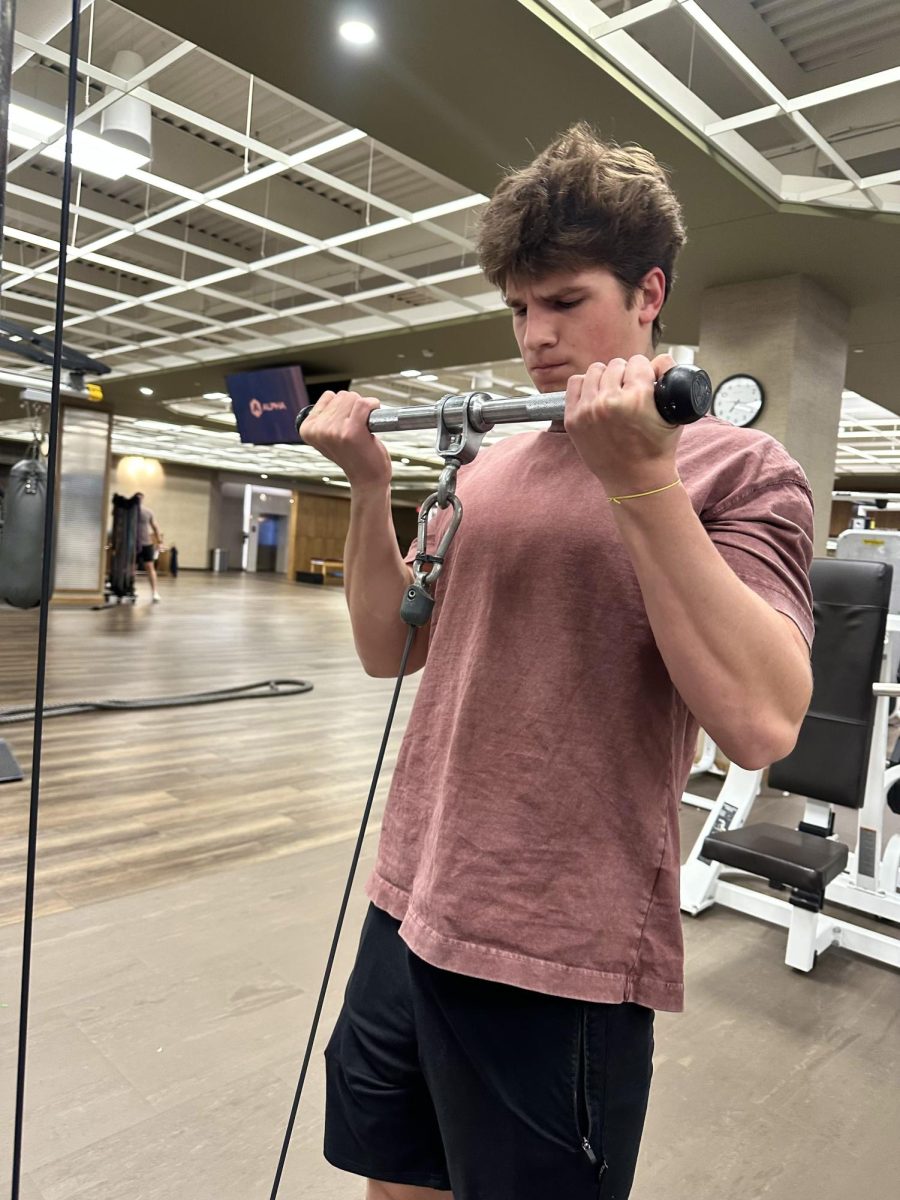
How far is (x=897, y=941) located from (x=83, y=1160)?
88.5 inches

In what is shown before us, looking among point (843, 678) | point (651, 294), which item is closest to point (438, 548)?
point (651, 294)

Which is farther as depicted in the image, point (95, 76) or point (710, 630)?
point (95, 76)

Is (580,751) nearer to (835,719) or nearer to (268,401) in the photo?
(835,719)

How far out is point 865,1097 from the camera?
178 centimetres

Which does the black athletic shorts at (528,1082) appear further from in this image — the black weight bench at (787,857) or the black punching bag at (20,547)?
the black punching bag at (20,547)

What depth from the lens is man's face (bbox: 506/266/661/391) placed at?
0.70 meters

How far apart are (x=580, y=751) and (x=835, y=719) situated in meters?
2.22

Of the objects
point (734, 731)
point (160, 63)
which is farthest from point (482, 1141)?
point (160, 63)

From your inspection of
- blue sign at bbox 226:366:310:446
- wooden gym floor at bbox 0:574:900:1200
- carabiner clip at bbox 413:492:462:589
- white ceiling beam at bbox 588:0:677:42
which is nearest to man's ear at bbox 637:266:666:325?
carabiner clip at bbox 413:492:462:589

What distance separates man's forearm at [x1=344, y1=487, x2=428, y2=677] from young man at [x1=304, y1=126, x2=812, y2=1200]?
0.42 feet

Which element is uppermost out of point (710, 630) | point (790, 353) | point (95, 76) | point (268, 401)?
point (95, 76)

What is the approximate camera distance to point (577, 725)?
67cm

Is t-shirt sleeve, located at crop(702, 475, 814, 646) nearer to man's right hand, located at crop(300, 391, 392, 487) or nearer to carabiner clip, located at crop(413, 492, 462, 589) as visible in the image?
carabiner clip, located at crop(413, 492, 462, 589)

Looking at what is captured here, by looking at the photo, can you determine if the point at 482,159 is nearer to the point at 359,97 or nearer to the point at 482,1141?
the point at 359,97
